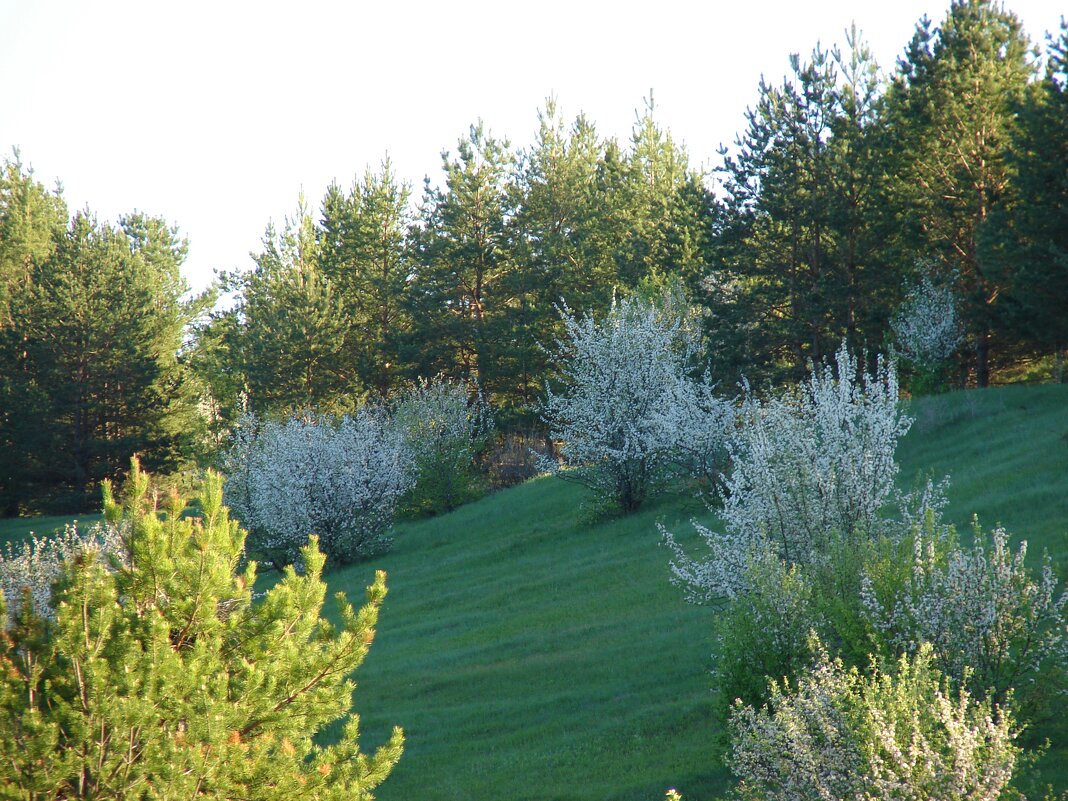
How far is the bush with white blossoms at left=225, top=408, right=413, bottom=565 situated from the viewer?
28141 millimetres

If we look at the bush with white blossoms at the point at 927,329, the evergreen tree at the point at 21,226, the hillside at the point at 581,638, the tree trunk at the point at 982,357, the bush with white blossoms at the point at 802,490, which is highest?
the evergreen tree at the point at 21,226

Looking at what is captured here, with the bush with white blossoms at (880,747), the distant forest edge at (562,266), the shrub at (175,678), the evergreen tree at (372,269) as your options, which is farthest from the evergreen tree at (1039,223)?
the evergreen tree at (372,269)

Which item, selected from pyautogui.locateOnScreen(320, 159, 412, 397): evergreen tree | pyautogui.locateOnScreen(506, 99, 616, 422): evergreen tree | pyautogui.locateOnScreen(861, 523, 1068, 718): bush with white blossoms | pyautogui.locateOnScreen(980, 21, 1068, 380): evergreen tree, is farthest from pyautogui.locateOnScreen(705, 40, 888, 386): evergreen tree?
pyautogui.locateOnScreen(861, 523, 1068, 718): bush with white blossoms

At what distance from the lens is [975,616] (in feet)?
27.4

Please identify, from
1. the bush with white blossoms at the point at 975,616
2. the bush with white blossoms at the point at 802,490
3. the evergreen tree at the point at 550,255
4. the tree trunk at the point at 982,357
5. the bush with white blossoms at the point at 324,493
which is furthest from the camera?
the evergreen tree at the point at 550,255

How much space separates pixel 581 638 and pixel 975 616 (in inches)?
307

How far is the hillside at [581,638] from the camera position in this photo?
10406 mm

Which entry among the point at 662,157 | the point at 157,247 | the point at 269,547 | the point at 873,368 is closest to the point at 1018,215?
the point at 873,368

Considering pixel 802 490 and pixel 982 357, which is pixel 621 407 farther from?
pixel 802 490

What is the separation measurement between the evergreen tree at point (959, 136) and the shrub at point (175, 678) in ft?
91.5

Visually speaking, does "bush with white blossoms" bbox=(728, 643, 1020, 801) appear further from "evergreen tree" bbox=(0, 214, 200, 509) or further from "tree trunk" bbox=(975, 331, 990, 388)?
"evergreen tree" bbox=(0, 214, 200, 509)

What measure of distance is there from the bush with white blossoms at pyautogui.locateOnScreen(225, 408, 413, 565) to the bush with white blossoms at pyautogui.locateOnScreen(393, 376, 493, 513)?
15.2ft

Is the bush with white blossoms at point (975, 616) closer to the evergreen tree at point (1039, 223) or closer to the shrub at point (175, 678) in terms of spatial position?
the shrub at point (175, 678)

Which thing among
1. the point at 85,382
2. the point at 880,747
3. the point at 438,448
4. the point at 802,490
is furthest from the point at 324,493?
the point at 85,382
